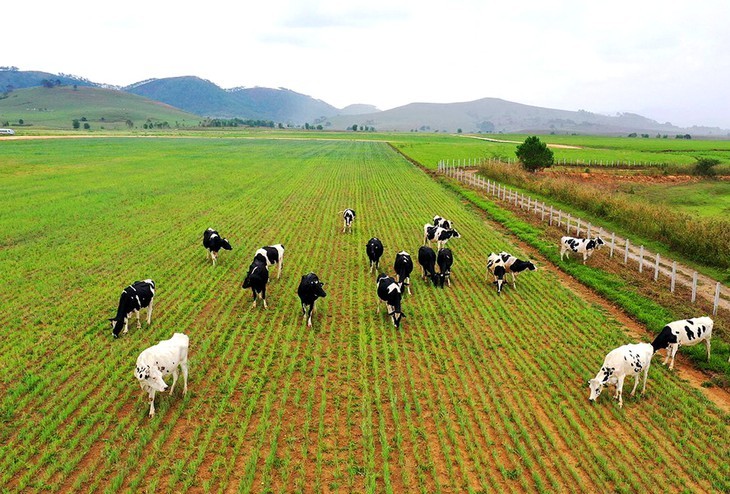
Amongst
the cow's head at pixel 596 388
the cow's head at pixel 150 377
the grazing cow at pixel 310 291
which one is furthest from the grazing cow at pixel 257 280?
the cow's head at pixel 596 388

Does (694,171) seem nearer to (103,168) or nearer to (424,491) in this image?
(424,491)

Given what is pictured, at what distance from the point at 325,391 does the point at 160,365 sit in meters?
3.94

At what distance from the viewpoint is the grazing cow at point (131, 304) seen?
49.1 ft

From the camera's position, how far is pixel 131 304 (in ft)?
49.8

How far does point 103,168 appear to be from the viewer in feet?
196

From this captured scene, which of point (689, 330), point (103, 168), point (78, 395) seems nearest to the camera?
point (78, 395)

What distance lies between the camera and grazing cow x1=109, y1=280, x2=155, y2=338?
589 inches

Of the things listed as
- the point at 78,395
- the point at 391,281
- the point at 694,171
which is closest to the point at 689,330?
the point at 391,281

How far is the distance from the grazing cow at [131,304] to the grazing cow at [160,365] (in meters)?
3.63

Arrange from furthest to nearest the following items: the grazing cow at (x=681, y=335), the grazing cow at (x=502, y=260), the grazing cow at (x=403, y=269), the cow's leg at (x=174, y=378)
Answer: the grazing cow at (x=502, y=260) → the grazing cow at (x=403, y=269) → the grazing cow at (x=681, y=335) → the cow's leg at (x=174, y=378)

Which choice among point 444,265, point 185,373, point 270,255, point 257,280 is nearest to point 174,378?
point 185,373

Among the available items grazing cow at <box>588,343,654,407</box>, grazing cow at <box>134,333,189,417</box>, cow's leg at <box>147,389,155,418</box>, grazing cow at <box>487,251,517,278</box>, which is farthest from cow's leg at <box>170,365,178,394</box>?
grazing cow at <box>487,251,517,278</box>

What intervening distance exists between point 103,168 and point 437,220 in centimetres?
4825

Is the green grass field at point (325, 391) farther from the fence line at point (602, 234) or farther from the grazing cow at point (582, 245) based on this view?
the fence line at point (602, 234)
